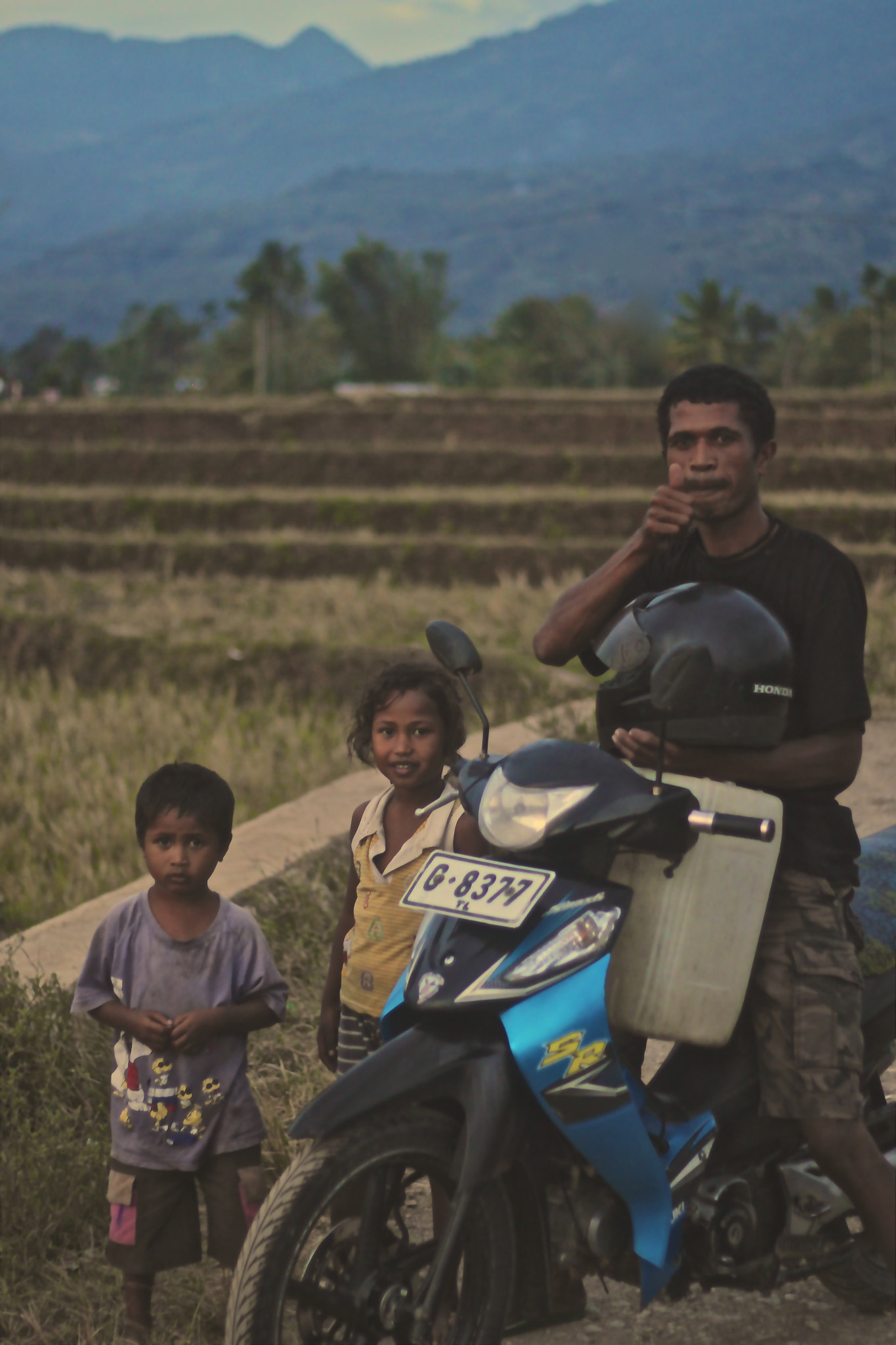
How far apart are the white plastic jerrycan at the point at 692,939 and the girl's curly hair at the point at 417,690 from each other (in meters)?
0.71

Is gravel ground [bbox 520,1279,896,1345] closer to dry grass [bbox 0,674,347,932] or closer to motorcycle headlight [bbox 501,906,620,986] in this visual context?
motorcycle headlight [bbox 501,906,620,986]

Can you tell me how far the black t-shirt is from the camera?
251 cm

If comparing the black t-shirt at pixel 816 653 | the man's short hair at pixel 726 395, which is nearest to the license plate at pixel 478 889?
the black t-shirt at pixel 816 653

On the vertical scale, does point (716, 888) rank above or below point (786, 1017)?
above

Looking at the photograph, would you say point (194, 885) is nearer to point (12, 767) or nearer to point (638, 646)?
point (638, 646)

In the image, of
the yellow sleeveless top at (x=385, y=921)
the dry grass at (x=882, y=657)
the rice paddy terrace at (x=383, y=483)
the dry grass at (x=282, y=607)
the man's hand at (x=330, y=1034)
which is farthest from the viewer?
the rice paddy terrace at (x=383, y=483)

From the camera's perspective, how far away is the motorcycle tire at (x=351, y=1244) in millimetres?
2115

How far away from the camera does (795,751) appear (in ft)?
8.19

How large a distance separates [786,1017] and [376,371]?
78008 millimetres

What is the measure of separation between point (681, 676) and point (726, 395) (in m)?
0.72

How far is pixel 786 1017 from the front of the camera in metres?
2.48

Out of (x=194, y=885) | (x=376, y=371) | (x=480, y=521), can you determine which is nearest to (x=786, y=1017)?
(x=194, y=885)

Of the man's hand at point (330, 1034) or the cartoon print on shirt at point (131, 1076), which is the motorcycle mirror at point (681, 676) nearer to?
the man's hand at point (330, 1034)

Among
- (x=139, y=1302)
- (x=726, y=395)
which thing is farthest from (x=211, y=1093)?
(x=726, y=395)
